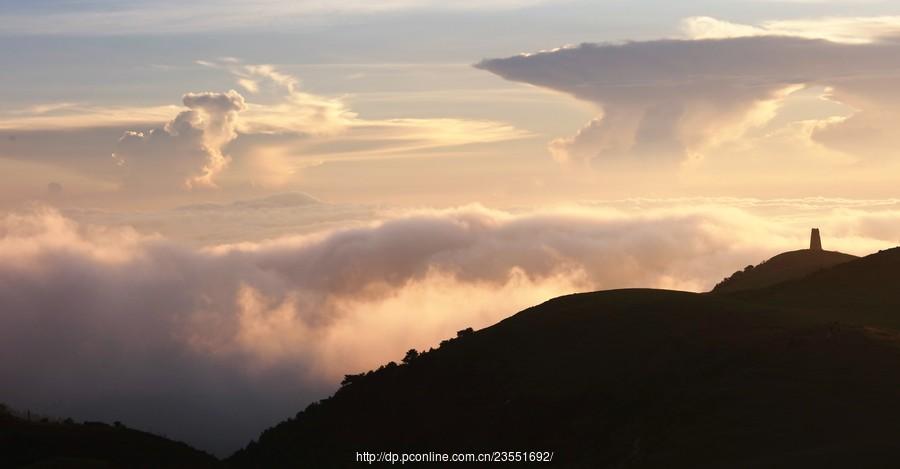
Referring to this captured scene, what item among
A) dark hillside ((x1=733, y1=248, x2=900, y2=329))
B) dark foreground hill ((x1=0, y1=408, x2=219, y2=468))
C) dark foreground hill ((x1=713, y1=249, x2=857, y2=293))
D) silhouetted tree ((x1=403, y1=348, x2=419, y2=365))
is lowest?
dark foreground hill ((x1=0, y1=408, x2=219, y2=468))

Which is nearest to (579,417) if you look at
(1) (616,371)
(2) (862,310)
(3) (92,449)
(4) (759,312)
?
(1) (616,371)

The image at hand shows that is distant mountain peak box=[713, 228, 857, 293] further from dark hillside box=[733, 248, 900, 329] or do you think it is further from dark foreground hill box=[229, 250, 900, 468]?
dark foreground hill box=[229, 250, 900, 468]

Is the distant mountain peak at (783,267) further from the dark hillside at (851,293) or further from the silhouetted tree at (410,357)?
the silhouetted tree at (410,357)

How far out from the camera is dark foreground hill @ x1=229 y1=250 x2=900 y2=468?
53.7 metres

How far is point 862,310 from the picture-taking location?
302 ft

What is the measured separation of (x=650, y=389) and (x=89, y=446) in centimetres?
3419

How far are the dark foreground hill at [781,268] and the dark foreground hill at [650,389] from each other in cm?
2744

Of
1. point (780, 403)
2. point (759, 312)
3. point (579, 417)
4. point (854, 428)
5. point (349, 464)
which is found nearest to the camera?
point (854, 428)

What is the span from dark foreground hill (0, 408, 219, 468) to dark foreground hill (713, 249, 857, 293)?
81116 millimetres

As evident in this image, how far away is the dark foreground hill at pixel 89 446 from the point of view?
6250cm

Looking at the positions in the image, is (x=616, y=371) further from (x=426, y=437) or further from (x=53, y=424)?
(x=53, y=424)

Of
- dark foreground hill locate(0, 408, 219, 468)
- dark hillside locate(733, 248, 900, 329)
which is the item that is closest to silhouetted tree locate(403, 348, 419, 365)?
A: dark foreground hill locate(0, 408, 219, 468)

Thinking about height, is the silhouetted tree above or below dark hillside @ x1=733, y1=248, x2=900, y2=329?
below

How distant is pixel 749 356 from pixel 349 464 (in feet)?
88.7
